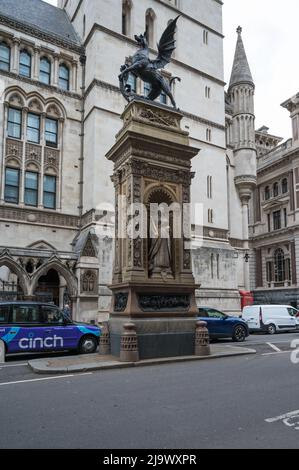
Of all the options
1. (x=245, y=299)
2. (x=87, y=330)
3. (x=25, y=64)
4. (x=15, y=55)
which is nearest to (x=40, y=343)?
(x=87, y=330)

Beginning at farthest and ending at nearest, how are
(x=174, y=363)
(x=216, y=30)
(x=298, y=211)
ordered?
(x=298, y=211)
(x=216, y=30)
(x=174, y=363)

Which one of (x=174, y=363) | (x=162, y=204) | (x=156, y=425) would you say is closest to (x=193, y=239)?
(x=162, y=204)

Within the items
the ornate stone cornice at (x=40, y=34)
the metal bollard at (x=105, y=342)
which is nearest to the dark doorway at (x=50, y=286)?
the metal bollard at (x=105, y=342)

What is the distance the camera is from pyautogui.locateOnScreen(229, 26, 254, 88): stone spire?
37.4 m

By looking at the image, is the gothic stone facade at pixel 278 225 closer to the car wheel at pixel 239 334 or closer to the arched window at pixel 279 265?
the arched window at pixel 279 265

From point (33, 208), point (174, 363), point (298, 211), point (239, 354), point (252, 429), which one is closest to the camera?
point (252, 429)

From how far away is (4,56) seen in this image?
2641cm

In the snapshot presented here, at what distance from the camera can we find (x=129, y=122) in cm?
1280

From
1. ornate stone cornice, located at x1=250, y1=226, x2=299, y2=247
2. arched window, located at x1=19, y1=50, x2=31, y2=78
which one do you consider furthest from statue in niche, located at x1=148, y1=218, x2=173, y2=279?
ornate stone cornice, located at x1=250, y1=226, x2=299, y2=247

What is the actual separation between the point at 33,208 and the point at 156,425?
72.3 feet

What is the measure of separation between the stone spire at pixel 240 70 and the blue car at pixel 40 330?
1193 inches

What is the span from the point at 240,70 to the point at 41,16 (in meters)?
17.4

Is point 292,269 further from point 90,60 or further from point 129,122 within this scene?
point 129,122

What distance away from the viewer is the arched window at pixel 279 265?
42.5 m
